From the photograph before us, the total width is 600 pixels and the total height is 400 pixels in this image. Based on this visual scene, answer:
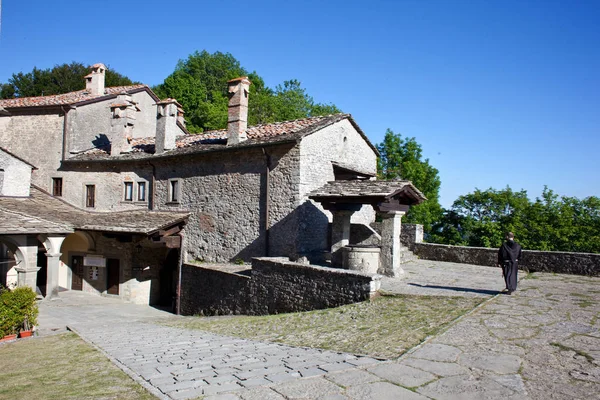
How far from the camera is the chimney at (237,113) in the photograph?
15.5 m

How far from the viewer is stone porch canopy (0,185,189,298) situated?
555 inches

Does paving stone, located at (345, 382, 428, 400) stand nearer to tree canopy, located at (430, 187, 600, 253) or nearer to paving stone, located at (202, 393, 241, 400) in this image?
paving stone, located at (202, 393, 241, 400)

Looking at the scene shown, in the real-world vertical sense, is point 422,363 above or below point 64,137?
below

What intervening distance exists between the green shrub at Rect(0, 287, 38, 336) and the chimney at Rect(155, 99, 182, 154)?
29.6 ft

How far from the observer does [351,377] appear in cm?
485

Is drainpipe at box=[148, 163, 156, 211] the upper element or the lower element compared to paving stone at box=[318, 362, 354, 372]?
upper

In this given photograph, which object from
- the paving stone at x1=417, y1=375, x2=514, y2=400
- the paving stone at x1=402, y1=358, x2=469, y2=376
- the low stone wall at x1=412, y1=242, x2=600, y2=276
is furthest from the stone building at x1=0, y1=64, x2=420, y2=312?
the paving stone at x1=417, y1=375, x2=514, y2=400

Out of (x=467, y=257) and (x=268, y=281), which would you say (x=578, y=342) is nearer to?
(x=268, y=281)

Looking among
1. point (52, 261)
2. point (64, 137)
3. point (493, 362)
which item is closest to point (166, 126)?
point (64, 137)

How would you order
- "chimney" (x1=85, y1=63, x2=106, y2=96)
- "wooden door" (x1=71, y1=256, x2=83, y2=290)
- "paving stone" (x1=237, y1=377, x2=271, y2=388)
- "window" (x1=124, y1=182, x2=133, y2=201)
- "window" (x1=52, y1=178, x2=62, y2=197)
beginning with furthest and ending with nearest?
1. "chimney" (x1=85, y1=63, x2=106, y2=96)
2. "window" (x1=52, y1=178, x2=62, y2=197)
3. "window" (x1=124, y1=182, x2=133, y2=201)
4. "wooden door" (x1=71, y1=256, x2=83, y2=290)
5. "paving stone" (x1=237, y1=377, x2=271, y2=388)

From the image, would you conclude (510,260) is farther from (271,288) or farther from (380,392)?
(380,392)

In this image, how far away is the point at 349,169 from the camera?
51.3ft

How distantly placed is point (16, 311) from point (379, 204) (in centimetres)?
941

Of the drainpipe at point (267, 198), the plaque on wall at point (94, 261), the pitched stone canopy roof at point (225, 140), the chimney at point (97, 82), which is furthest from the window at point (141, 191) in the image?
the drainpipe at point (267, 198)
